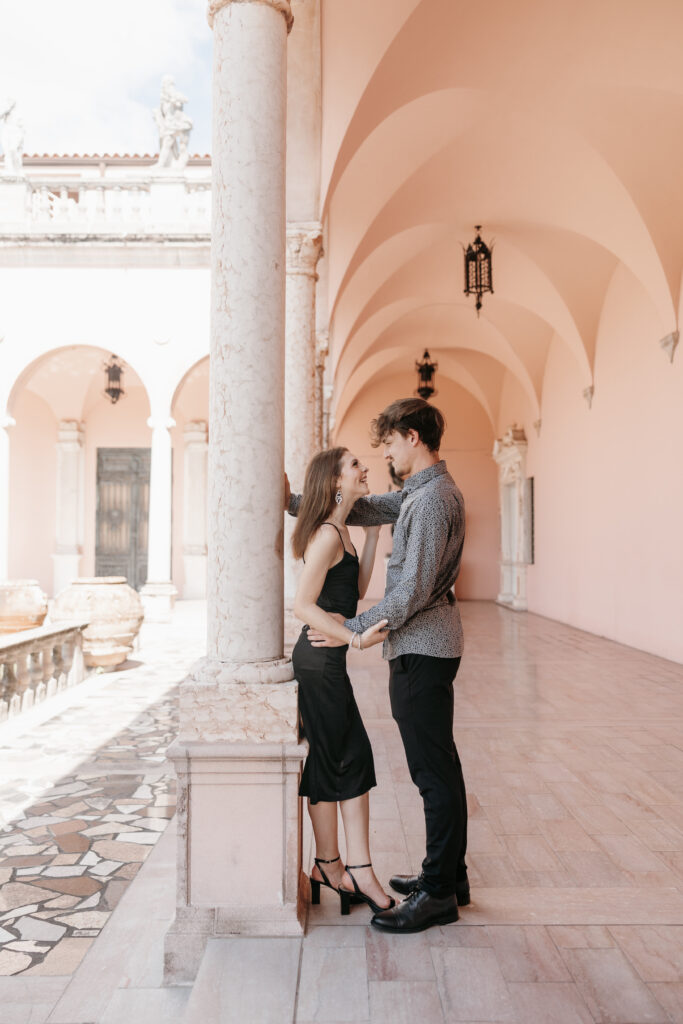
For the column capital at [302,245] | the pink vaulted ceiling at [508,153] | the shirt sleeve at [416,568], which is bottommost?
the shirt sleeve at [416,568]

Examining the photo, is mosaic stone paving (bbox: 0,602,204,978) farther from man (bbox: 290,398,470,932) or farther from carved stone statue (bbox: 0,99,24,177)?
carved stone statue (bbox: 0,99,24,177)

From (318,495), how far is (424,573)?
427 mm

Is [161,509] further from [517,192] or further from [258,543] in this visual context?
[258,543]

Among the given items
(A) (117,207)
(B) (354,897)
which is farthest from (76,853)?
(A) (117,207)

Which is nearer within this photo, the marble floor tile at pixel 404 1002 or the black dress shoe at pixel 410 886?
the marble floor tile at pixel 404 1002

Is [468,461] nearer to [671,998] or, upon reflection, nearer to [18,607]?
[18,607]

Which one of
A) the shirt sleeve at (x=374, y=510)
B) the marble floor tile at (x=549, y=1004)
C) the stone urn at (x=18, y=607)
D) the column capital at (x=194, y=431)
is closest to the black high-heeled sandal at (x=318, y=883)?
the marble floor tile at (x=549, y=1004)

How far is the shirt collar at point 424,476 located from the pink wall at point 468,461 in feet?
48.9

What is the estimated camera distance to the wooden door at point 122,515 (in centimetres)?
1741

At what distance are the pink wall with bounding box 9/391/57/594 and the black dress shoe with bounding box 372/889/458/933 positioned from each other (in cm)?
1580

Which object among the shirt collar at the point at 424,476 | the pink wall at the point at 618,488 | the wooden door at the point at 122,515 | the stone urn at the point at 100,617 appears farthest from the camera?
the wooden door at the point at 122,515

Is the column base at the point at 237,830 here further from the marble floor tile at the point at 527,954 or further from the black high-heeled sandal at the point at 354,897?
the marble floor tile at the point at 527,954

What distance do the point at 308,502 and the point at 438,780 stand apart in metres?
0.97

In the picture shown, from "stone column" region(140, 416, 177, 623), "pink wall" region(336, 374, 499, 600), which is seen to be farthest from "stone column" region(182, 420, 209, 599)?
"stone column" region(140, 416, 177, 623)
